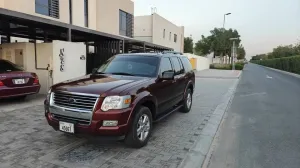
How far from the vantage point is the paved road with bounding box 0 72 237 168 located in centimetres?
403

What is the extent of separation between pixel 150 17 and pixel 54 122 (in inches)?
1125

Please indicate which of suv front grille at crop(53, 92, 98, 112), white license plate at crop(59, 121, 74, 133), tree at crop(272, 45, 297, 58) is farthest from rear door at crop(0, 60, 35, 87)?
tree at crop(272, 45, 297, 58)

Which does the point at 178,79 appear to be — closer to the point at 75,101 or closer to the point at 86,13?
the point at 75,101

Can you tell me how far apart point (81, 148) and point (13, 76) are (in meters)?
4.71

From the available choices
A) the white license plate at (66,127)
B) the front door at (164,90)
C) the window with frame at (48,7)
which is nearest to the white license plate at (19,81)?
the white license plate at (66,127)

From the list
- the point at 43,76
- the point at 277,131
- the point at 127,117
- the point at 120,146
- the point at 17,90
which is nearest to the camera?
the point at 127,117

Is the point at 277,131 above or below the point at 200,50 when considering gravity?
below

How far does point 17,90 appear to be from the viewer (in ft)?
26.5

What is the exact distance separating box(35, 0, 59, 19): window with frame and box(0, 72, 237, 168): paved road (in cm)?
922

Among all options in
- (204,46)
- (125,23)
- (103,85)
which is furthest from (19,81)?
(204,46)

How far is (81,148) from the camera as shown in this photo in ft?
15.2

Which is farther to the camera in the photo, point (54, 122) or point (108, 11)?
point (108, 11)

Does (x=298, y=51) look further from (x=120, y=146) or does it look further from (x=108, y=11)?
(x=120, y=146)

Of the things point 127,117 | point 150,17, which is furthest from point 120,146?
point 150,17
